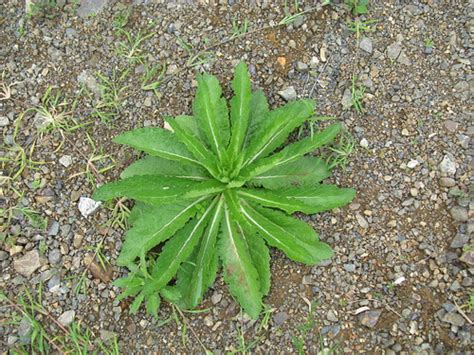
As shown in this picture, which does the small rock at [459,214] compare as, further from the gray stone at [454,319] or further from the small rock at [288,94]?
the small rock at [288,94]

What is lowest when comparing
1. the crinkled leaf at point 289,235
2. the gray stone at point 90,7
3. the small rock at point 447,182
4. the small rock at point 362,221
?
the small rock at point 362,221

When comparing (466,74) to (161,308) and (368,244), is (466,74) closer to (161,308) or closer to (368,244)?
(368,244)

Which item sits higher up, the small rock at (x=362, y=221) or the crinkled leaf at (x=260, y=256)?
the crinkled leaf at (x=260, y=256)

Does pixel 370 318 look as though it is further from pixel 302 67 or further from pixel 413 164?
pixel 302 67

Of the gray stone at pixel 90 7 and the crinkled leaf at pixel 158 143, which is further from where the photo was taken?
the gray stone at pixel 90 7

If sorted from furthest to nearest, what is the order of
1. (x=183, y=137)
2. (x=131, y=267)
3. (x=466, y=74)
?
(x=466, y=74) < (x=131, y=267) < (x=183, y=137)

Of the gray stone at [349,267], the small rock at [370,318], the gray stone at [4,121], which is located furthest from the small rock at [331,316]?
the gray stone at [4,121]

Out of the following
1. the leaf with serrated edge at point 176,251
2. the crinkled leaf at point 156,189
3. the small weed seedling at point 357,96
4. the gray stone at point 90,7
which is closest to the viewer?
the crinkled leaf at point 156,189

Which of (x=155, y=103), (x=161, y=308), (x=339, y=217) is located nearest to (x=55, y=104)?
(x=155, y=103)
